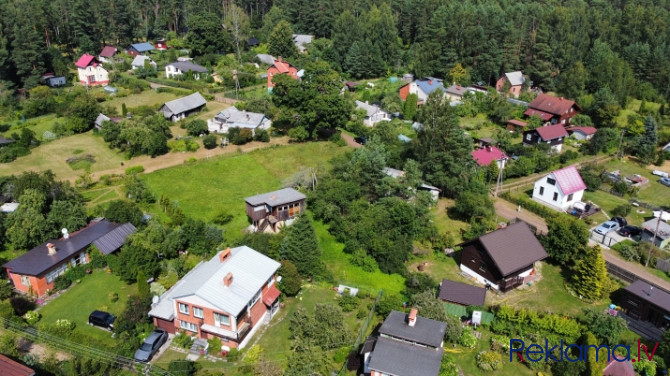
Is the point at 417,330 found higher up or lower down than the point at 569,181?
lower down

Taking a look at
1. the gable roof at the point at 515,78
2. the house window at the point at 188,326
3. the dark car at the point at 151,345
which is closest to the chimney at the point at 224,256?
the house window at the point at 188,326

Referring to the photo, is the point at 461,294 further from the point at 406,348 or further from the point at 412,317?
the point at 406,348

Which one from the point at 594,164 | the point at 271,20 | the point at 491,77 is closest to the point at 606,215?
the point at 594,164

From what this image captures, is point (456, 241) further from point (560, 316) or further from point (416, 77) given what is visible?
point (416, 77)

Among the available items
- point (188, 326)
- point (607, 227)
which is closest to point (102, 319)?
point (188, 326)

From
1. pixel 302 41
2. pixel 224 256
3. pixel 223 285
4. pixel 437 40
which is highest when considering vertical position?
pixel 437 40

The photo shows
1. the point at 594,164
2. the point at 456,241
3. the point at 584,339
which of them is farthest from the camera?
the point at 594,164

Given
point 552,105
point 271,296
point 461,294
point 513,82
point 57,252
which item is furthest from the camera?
point 513,82
